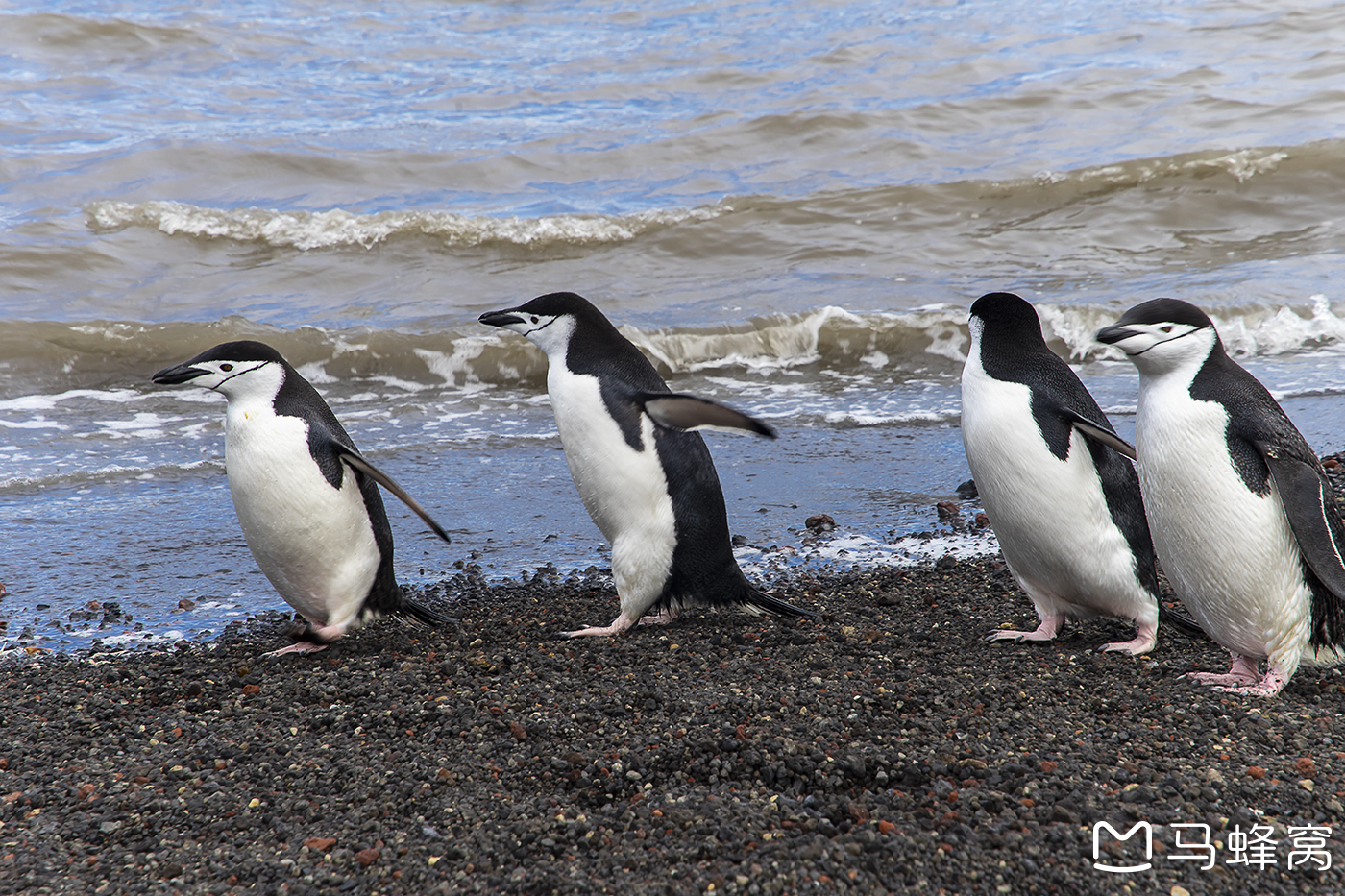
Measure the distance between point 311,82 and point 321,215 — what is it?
6369 millimetres

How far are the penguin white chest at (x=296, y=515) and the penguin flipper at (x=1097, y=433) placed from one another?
2260 mm

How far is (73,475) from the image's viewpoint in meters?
5.25

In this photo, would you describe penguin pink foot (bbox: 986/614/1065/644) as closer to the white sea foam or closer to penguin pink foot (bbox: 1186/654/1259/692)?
penguin pink foot (bbox: 1186/654/1259/692)

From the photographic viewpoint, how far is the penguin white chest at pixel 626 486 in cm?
355

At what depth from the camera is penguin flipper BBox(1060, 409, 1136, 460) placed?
3053 millimetres

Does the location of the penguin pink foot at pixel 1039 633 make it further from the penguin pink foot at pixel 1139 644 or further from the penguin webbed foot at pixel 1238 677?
the penguin webbed foot at pixel 1238 677

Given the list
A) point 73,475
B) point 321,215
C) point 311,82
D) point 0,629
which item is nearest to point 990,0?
point 311,82

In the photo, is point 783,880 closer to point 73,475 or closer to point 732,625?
point 732,625

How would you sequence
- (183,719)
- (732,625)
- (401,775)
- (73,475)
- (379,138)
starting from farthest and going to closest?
1. (379,138)
2. (73,475)
3. (732,625)
4. (183,719)
5. (401,775)

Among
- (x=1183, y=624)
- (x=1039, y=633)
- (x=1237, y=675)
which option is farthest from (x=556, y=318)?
(x=1237, y=675)

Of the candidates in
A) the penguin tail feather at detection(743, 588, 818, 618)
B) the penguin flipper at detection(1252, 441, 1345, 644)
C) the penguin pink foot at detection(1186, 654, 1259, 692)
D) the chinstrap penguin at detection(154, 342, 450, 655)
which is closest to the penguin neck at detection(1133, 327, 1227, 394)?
the penguin flipper at detection(1252, 441, 1345, 644)

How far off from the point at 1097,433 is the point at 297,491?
8.05ft

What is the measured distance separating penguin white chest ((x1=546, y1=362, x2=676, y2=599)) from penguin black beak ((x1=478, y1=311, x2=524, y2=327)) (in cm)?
31

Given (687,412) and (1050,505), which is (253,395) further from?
(1050,505)
